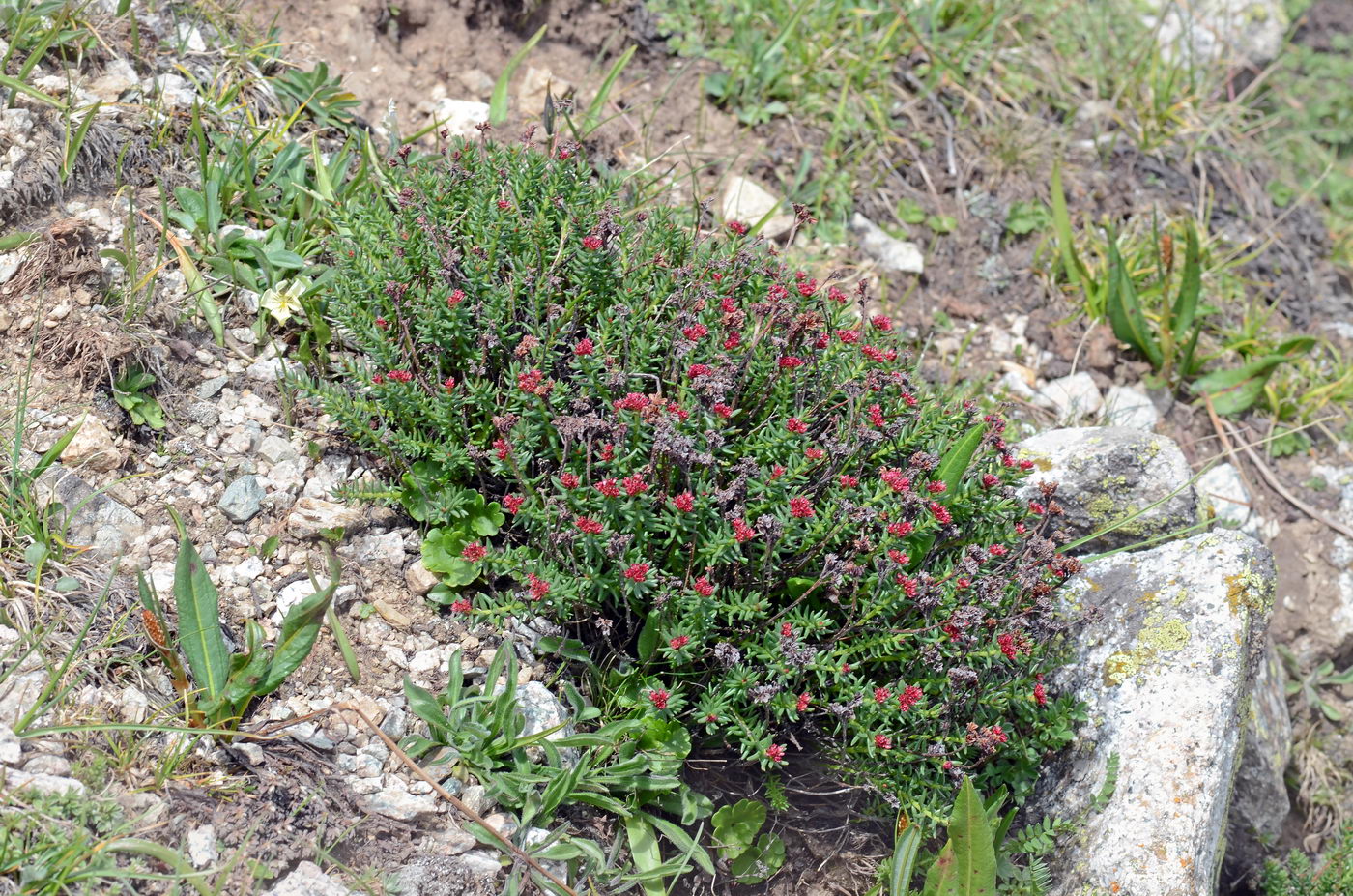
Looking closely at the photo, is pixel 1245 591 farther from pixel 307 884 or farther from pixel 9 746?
→ pixel 9 746

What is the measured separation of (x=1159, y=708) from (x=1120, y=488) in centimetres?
94

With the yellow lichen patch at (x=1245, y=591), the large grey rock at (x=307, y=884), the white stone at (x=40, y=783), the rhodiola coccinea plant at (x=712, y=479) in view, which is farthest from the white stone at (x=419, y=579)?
the yellow lichen patch at (x=1245, y=591)

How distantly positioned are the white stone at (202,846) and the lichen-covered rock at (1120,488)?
117 inches

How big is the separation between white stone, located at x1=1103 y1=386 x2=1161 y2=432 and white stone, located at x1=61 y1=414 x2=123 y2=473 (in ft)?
13.9

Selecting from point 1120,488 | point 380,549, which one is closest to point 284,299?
point 380,549

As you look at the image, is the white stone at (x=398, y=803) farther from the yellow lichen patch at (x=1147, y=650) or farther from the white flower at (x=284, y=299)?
the yellow lichen patch at (x=1147, y=650)

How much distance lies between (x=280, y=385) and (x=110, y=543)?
774 millimetres

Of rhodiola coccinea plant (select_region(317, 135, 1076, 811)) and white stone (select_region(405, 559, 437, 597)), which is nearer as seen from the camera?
rhodiola coccinea plant (select_region(317, 135, 1076, 811))

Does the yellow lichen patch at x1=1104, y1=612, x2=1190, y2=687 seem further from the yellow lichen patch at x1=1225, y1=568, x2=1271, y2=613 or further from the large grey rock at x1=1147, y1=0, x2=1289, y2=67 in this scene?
the large grey rock at x1=1147, y1=0, x2=1289, y2=67

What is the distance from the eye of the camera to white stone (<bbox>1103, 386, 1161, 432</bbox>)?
4.98 m

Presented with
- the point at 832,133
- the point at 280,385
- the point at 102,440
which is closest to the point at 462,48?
the point at 832,133

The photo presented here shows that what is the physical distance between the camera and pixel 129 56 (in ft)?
13.4

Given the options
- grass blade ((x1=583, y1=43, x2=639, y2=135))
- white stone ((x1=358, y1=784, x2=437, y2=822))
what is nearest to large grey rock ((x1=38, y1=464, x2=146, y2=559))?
white stone ((x1=358, y1=784, x2=437, y2=822))

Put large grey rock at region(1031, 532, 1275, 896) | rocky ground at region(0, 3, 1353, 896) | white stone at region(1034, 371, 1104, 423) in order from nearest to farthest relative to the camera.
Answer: rocky ground at region(0, 3, 1353, 896), large grey rock at region(1031, 532, 1275, 896), white stone at region(1034, 371, 1104, 423)
